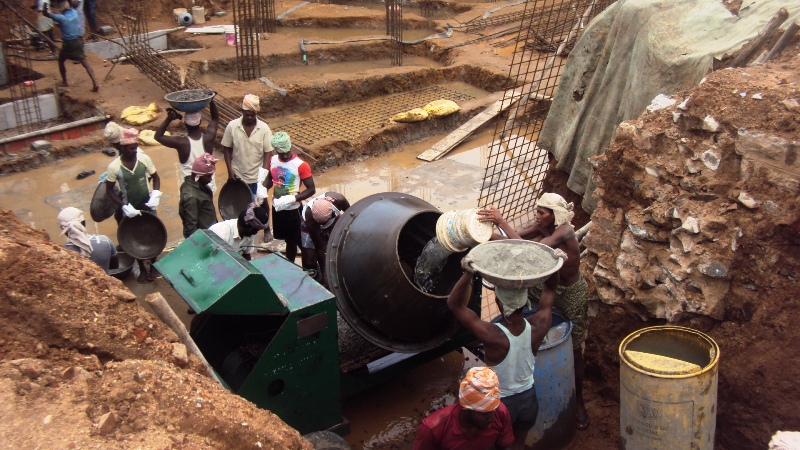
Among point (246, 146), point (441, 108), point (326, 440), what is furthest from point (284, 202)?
point (441, 108)

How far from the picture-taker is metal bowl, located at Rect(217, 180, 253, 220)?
7484 millimetres

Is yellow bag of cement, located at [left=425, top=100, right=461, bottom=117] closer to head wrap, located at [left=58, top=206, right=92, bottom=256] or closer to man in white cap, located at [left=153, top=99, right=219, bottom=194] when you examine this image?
man in white cap, located at [left=153, top=99, right=219, bottom=194]

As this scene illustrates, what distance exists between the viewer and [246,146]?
7336mm

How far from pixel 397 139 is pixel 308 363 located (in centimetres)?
689

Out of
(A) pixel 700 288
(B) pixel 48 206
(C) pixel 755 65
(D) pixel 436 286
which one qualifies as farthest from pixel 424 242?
(B) pixel 48 206

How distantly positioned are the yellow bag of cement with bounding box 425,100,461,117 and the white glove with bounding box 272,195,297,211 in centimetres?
541

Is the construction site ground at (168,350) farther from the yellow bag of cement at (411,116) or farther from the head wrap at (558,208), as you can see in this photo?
the head wrap at (558,208)

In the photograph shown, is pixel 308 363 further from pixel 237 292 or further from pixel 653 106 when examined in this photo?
pixel 653 106

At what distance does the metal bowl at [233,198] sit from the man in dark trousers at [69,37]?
5.12 metres

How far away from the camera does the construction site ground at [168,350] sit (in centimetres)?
299

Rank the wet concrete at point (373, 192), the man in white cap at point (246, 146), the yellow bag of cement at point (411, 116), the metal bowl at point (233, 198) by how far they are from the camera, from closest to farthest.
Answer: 1. the wet concrete at point (373, 192)
2. the man in white cap at point (246, 146)
3. the metal bowl at point (233, 198)
4. the yellow bag of cement at point (411, 116)

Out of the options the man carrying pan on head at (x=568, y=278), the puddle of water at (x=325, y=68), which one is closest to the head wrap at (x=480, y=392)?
the man carrying pan on head at (x=568, y=278)

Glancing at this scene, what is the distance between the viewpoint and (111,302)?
143 inches

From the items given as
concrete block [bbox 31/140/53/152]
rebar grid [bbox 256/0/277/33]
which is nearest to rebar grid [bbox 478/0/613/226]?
rebar grid [bbox 256/0/277/33]
